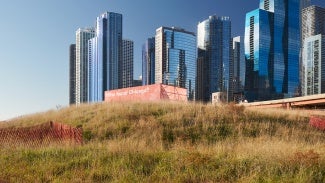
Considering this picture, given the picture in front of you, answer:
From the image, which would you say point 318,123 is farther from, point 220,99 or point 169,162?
point 169,162

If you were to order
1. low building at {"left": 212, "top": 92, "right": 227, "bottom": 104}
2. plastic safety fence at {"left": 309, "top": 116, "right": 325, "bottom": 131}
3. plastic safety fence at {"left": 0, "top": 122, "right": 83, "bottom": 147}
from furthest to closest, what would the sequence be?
low building at {"left": 212, "top": 92, "right": 227, "bottom": 104}, plastic safety fence at {"left": 309, "top": 116, "right": 325, "bottom": 131}, plastic safety fence at {"left": 0, "top": 122, "right": 83, "bottom": 147}

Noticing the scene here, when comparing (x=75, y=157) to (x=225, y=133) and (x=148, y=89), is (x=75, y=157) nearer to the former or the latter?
(x=225, y=133)

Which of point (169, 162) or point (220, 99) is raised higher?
point (220, 99)

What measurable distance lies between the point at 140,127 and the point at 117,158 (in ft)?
35.0

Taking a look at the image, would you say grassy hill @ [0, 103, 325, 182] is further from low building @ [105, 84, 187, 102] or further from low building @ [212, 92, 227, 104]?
low building @ [105, 84, 187, 102]

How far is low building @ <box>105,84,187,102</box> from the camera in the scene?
39678 mm

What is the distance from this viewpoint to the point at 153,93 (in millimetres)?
40312

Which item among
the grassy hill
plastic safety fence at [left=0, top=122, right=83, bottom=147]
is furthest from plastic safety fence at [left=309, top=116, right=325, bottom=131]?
plastic safety fence at [left=0, top=122, right=83, bottom=147]

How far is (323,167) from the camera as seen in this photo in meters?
A: 10.4

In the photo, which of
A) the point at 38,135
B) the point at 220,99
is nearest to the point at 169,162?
the point at 38,135

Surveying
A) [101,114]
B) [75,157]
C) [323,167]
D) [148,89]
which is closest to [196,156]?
[323,167]

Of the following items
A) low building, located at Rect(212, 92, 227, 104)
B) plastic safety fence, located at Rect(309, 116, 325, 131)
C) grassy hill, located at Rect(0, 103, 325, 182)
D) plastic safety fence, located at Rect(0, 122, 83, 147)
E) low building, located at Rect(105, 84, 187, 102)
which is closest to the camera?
grassy hill, located at Rect(0, 103, 325, 182)

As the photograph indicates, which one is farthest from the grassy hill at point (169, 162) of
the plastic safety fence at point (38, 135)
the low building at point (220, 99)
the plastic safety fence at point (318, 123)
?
the low building at point (220, 99)

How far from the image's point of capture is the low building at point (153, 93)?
39.7 meters
